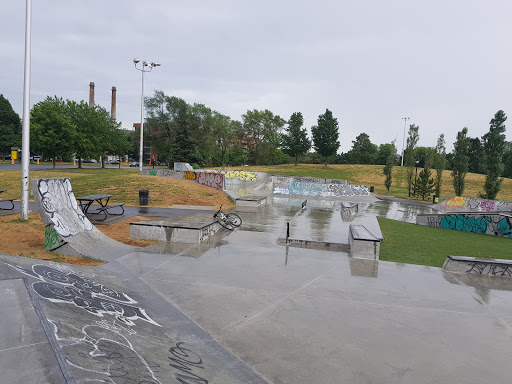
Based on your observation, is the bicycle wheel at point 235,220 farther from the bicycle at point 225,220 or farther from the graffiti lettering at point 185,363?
the graffiti lettering at point 185,363

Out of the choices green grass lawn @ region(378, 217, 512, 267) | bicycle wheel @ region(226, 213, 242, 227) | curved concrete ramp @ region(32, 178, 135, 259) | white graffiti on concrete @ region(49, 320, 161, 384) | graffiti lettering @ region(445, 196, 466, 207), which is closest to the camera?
white graffiti on concrete @ region(49, 320, 161, 384)

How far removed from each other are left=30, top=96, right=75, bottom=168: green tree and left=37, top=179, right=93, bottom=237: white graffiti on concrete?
39739 mm

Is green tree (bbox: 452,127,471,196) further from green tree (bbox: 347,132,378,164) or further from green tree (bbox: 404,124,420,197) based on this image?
green tree (bbox: 347,132,378,164)

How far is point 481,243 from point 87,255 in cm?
1567

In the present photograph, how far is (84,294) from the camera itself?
563 centimetres

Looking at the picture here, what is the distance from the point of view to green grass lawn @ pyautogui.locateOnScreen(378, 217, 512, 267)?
1081 centimetres

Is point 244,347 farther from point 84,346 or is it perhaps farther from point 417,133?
point 417,133

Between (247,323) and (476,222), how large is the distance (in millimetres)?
18588

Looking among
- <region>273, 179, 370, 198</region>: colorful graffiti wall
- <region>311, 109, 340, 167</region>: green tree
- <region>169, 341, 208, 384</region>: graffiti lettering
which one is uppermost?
<region>311, 109, 340, 167</region>: green tree

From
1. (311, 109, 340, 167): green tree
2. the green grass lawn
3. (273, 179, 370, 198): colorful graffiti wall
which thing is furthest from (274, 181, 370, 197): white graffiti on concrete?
(311, 109, 340, 167): green tree

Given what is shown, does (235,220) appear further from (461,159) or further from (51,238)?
(461,159)

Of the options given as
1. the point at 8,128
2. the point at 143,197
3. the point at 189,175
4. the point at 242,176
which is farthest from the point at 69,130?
the point at 8,128

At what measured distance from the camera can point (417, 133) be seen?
147ft

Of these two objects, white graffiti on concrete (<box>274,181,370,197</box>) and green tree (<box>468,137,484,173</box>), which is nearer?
white graffiti on concrete (<box>274,181,370,197</box>)
